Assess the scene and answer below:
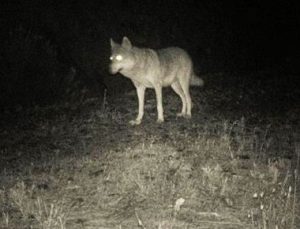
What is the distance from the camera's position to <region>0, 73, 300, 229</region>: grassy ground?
635 centimetres

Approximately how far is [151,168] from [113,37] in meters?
10.2

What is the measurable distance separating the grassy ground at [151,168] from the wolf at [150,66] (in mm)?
695

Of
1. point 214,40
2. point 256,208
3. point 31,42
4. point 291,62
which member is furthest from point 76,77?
point 256,208

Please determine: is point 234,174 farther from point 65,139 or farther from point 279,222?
point 65,139

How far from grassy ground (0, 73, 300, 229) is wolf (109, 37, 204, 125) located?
2.28ft

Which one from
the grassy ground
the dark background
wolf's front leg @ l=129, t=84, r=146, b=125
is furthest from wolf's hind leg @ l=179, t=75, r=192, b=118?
A: the dark background

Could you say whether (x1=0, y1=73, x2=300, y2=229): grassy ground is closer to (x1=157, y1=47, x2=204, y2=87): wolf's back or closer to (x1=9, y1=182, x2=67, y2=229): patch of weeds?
(x1=9, y1=182, x2=67, y2=229): patch of weeds

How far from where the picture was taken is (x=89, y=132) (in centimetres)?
1076

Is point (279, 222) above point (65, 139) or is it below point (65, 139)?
below

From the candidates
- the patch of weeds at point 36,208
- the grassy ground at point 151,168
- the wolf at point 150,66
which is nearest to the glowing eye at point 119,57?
the wolf at point 150,66

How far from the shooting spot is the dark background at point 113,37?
14906 millimetres

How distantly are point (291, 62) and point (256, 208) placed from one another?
15.0 m

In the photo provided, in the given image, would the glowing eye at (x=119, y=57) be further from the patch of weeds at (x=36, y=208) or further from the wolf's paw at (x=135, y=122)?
the patch of weeds at (x=36, y=208)

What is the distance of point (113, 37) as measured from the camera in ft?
57.9
